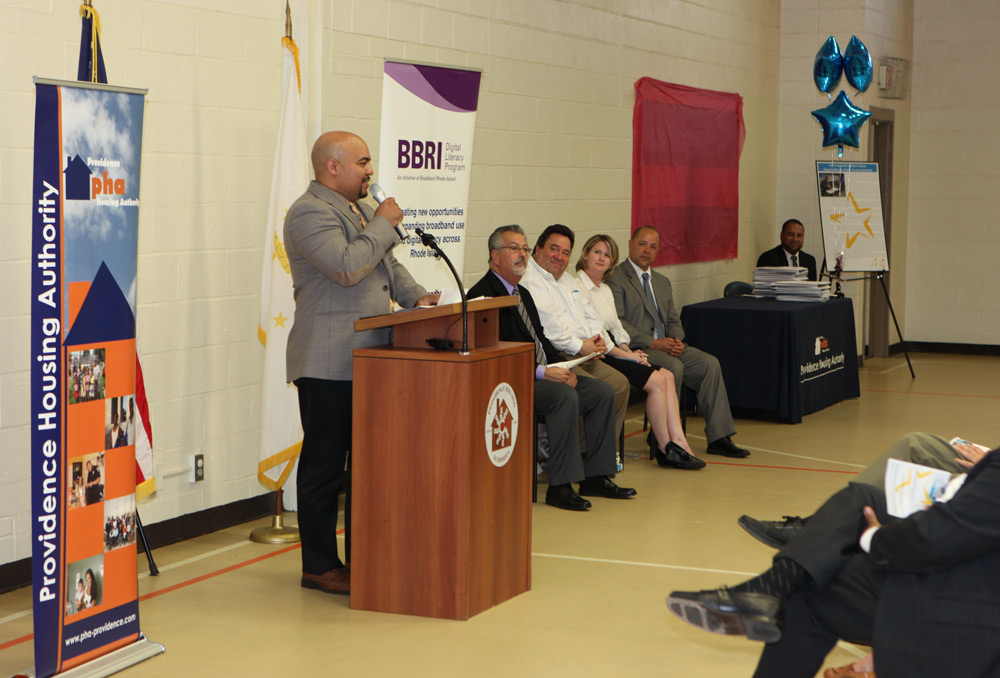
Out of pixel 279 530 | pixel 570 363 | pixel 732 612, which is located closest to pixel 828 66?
pixel 570 363

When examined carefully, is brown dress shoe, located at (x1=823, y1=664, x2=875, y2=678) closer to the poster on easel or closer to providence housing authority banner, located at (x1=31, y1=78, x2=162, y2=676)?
providence housing authority banner, located at (x1=31, y1=78, x2=162, y2=676)

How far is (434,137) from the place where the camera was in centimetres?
514

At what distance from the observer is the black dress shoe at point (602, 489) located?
206 inches

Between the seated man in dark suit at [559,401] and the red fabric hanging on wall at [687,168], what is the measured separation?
251 centimetres

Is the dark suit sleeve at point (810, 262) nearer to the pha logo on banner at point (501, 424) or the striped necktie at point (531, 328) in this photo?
the striped necktie at point (531, 328)

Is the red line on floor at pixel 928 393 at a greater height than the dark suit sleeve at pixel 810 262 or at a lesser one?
lesser

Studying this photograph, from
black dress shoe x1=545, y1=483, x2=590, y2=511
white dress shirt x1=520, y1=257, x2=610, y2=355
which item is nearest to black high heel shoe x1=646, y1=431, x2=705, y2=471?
white dress shirt x1=520, y1=257, x2=610, y2=355

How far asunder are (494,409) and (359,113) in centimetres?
204

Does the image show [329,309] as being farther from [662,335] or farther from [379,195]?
[662,335]

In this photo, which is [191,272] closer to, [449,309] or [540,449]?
[449,309]

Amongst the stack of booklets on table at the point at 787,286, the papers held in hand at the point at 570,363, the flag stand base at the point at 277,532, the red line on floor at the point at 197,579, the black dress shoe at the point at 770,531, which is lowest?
the red line on floor at the point at 197,579

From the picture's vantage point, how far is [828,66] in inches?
341

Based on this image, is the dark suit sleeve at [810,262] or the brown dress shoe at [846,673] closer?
the brown dress shoe at [846,673]

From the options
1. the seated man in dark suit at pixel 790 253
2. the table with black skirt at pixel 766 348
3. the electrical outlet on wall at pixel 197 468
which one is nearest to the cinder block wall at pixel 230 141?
the electrical outlet on wall at pixel 197 468
